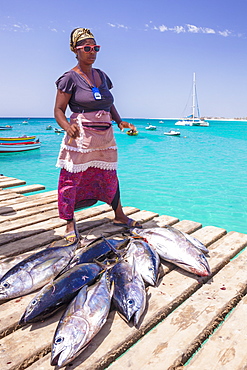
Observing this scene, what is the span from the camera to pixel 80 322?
205 cm

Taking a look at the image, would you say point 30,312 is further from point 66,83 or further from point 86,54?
point 86,54

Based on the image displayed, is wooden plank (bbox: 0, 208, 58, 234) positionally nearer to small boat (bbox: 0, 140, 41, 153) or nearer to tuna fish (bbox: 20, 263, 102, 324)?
tuna fish (bbox: 20, 263, 102, 324)

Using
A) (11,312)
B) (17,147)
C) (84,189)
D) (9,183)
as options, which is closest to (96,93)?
(84,189)

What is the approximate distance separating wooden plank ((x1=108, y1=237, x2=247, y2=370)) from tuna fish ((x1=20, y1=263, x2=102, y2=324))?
598mm

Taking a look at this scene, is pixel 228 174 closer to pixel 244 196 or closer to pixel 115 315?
pixel 244 196

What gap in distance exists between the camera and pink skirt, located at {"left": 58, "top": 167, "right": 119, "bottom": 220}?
3.78 metres

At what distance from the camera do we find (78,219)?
4586 millimetres

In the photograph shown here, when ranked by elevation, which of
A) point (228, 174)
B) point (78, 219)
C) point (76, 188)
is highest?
point (76, 188)

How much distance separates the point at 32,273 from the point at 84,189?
4.95 feet

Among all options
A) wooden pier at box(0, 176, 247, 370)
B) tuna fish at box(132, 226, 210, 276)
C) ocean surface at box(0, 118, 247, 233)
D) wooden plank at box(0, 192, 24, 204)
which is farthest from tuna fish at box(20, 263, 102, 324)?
ocean surface at box(0, 118, 247, 233)

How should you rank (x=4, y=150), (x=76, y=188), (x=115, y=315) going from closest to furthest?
(x=115, y=315)
(x=76, y=188)
(x=4, y=150)

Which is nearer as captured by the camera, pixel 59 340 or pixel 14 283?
pixel 59 340

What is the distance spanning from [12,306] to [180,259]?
154cm

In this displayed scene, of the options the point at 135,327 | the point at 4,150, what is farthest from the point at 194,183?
the point at 4,150
